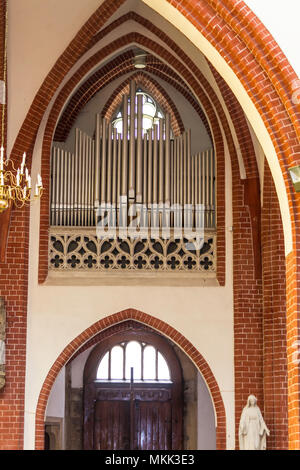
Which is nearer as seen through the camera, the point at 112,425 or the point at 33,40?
the point at 33,40

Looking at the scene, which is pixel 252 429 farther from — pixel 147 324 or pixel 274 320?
pixel 147 324

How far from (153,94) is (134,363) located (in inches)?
221

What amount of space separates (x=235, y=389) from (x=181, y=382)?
4592mm

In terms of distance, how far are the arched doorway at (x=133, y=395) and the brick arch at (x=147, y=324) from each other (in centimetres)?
389

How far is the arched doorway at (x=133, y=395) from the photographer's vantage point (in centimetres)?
2136

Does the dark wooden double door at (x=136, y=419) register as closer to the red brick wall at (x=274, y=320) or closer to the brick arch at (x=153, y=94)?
the red brick wall at (x=274, y=320)

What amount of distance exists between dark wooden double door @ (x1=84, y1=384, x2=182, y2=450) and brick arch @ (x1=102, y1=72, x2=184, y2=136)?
5.45 m

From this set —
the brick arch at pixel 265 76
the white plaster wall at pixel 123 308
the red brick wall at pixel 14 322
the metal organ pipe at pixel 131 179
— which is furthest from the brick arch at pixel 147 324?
the brick arch at pixel 265 76

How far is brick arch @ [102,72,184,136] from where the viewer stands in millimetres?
21062

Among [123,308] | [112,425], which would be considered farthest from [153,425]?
[123,308]

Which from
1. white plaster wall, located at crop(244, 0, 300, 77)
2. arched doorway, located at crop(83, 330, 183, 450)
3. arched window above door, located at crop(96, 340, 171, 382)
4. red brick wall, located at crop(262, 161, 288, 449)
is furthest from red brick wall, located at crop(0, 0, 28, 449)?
white plaster wall, located at crop(244, 0, 300, 77)

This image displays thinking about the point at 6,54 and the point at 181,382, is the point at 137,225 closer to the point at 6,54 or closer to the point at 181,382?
the point at 6,54

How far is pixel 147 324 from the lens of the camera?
17562 millimetres
